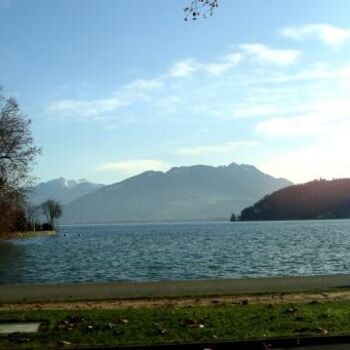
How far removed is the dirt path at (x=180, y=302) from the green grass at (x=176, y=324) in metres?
1.64

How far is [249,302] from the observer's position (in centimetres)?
1919

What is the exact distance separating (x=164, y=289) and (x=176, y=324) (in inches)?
392

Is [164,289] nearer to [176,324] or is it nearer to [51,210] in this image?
[176,324]

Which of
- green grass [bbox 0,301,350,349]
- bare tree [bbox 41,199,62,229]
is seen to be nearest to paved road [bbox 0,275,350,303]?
green grass [bbox 0,301,350,349]

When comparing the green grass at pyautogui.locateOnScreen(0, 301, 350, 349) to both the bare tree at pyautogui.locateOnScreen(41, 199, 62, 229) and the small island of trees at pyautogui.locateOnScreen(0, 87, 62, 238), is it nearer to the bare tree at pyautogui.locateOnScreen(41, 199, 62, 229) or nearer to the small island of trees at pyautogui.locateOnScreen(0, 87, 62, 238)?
the small island of trees at pyautogui.locateOnScreen(0, 87, 62, 238)

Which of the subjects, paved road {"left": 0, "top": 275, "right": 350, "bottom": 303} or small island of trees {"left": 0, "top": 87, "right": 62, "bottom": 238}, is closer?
paved road {"left": 0, "top": 275, "right": 350, "bottom": 303}

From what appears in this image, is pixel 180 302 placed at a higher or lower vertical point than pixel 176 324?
lower

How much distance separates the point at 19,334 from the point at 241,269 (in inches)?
1180

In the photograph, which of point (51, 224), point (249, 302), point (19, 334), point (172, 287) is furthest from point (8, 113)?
point (51, 224)

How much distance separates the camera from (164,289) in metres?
24.2

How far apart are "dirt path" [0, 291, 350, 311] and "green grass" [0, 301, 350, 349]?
64.6 inches

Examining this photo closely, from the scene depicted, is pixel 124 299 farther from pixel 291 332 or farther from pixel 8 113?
pixel 8 113

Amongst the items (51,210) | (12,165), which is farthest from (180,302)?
(51,210)

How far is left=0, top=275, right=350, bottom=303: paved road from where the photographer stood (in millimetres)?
22328
